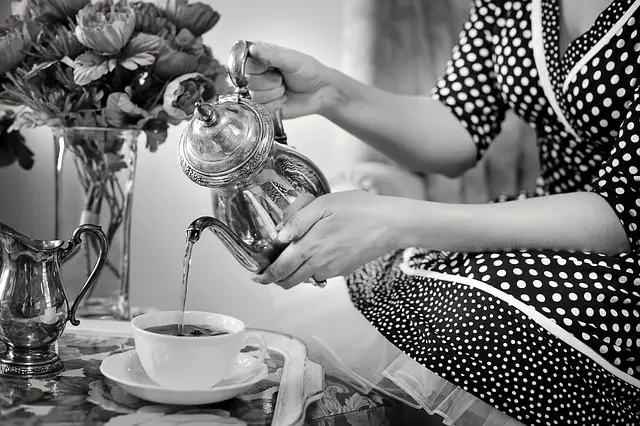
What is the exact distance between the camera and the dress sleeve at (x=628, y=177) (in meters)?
0.96

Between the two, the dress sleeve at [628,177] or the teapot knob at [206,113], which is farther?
the dress sleeve at [628,177]

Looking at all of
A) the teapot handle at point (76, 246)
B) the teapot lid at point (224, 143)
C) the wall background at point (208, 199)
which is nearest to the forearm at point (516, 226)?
the teapot lid at point (224, 143)

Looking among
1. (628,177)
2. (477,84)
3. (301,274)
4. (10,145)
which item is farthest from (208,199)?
(628,177)

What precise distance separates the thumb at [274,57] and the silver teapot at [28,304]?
34cm

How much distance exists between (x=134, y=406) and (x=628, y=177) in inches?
27.2

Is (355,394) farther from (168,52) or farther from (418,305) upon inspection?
(168,52)

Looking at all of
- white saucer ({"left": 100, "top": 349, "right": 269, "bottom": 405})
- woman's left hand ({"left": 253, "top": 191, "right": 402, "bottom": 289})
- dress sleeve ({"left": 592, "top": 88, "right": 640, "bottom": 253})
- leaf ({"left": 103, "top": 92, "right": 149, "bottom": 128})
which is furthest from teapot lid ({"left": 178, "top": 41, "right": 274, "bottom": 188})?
Result: dress sleeve ({"left": 592, "top": 88, "right": 640, "bottom": 253})

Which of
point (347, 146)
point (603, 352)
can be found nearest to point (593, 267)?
point (603, 352)

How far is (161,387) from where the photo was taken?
0.70 metres

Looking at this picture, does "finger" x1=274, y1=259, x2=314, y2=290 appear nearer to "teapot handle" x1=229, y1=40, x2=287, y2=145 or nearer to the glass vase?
"teapot handle" x1=229, y1=40, x2=287, y2=145

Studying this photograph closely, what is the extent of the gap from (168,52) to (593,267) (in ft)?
2.25

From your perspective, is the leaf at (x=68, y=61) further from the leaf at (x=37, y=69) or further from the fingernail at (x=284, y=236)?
the fingernail at (x=284, y=236)

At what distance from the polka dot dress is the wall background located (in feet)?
1.81

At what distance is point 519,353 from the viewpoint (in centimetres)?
84
